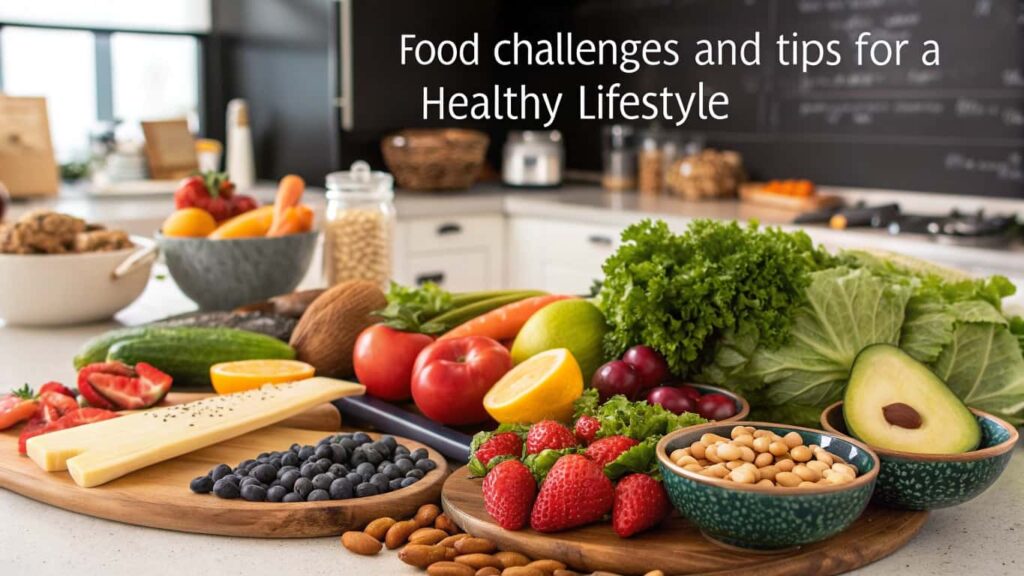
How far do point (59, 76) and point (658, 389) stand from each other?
13.8ft

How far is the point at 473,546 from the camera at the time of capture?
3.63ft

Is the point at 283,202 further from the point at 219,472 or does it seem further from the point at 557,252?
the point at 557,252

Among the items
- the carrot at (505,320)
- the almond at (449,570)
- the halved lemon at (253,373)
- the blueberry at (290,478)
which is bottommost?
the almond at (449,570)

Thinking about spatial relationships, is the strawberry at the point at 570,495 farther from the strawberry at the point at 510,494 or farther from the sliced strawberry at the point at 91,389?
the sliced strawberry at the point at 91,389

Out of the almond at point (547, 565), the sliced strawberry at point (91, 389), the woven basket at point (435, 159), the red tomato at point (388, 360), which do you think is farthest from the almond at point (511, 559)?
the woven basket at point (435, 159)

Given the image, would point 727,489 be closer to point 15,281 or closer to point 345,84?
point 15,281

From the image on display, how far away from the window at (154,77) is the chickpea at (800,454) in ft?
14.4

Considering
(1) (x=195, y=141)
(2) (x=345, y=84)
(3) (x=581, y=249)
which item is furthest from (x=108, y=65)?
(3) (x=581, y=249)

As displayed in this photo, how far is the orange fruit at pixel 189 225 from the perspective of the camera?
7.36ft

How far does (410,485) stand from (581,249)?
3045mm

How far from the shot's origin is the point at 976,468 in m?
1.13

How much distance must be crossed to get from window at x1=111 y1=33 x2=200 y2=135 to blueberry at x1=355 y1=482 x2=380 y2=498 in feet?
13.5

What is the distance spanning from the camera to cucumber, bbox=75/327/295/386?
175 cm

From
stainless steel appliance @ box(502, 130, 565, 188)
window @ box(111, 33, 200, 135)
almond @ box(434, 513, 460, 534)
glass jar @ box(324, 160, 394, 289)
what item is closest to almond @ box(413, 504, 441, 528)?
almond @ box(434, 513, 460, 534)
